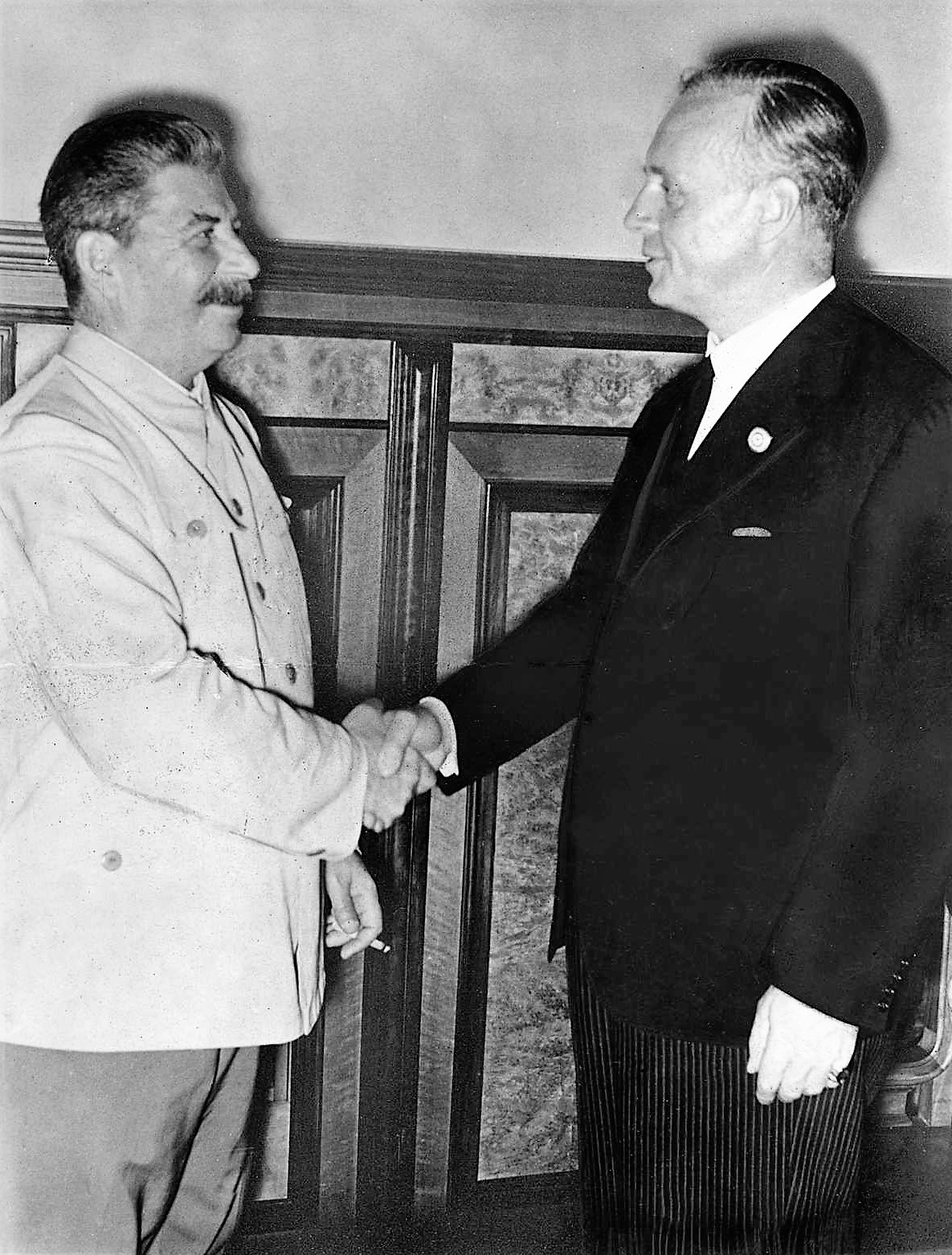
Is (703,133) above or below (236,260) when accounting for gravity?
above

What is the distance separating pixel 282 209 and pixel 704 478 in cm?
72

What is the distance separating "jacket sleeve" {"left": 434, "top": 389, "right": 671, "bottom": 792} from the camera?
1896 millimetres

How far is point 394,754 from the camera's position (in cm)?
180

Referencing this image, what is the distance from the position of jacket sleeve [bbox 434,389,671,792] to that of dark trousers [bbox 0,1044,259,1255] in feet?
1.82

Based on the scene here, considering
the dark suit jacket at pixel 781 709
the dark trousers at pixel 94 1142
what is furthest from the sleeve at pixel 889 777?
the dark trousers at pixel 94 1142

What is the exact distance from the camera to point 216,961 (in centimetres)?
164

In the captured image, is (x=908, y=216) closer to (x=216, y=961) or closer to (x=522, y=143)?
(x=522, y=143)

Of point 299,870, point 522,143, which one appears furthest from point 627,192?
point 299,870

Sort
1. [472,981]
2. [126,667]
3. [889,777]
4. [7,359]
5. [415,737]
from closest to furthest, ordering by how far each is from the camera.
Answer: [889,777] < [126,667] < [7,359] < [415,737] < [472,981]

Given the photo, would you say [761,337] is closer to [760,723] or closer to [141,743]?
[760,723]

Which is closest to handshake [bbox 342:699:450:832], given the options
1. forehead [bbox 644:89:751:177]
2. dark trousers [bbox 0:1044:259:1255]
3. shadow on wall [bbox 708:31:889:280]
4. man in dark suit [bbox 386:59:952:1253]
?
man in dark suit [bbox 386:59:952:1253]

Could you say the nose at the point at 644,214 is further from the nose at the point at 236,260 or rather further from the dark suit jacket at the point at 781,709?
the nose at the point at 236,260

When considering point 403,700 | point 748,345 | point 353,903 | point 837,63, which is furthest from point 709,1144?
point 837,63

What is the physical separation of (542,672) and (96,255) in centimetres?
84
